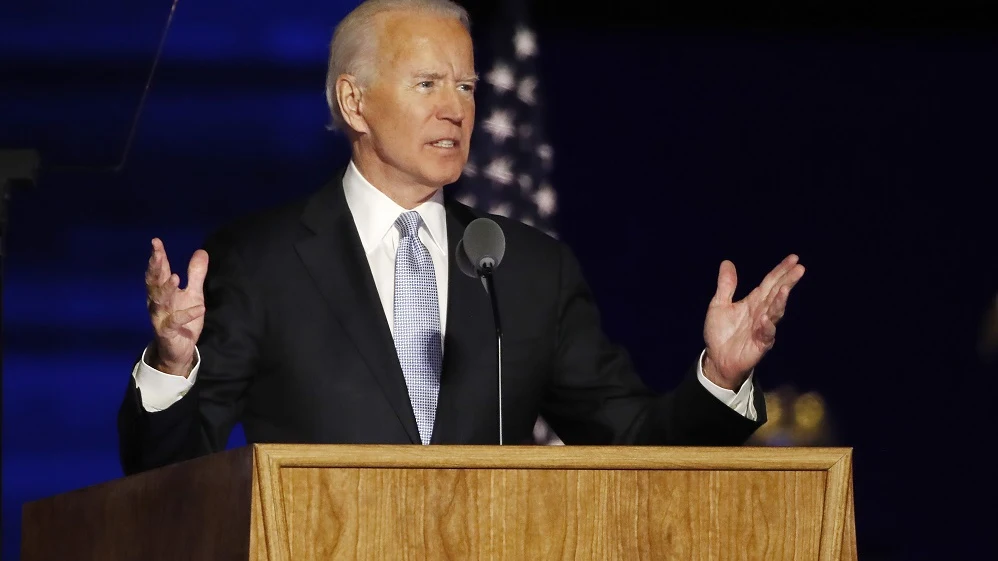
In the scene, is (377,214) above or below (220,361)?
above

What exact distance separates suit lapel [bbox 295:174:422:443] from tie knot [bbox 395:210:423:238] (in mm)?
69

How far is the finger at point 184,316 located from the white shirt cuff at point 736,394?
0.64 metres

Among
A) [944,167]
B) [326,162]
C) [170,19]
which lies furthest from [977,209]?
[170,19]

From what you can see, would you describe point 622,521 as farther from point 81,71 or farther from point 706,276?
point 706,276

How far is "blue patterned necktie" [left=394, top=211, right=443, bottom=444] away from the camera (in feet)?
7.24

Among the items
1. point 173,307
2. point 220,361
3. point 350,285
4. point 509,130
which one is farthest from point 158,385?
point 509,130

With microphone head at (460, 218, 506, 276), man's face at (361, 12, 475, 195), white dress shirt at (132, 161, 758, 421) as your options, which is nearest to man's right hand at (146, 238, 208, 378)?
microphone head at (460, 218, 506, 276)

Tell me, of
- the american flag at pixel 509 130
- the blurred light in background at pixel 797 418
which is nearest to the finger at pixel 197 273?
the american flag at pixel 509 130

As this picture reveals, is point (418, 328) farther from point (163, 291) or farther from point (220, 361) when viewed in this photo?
point (163, 291)

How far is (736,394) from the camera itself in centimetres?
204

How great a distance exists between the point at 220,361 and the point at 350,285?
0.21 meters

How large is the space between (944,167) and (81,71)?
2480mm

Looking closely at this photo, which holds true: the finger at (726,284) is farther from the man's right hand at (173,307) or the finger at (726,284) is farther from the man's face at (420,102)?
the man's right hand at (173,307)

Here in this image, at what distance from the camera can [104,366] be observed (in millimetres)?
3449
